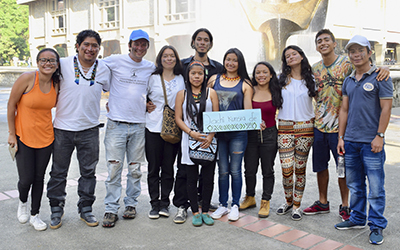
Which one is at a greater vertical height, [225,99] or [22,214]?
[225,99]

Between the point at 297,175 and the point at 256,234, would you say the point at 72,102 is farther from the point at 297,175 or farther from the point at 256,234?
the point at 297,175

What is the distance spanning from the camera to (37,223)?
3996 mm

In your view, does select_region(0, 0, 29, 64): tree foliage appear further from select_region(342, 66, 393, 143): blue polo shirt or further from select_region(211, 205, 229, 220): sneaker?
select_region(342, 66, 393, 143): blue polo shirt

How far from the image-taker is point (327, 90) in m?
4.23

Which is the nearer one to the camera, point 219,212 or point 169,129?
point 169,129

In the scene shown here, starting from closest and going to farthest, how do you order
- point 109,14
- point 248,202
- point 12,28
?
1. point 248,202
2. point 109,14
3. point 12,28

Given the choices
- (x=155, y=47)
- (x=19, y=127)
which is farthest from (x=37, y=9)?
(x=19, y=127)

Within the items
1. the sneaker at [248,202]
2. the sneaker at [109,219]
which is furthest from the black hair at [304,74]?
the sneaker at [109,219]

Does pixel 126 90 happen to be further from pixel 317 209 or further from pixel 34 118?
pixel 317 209

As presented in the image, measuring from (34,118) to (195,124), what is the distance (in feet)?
5.33

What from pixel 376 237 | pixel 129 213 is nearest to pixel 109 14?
pixel 129 213

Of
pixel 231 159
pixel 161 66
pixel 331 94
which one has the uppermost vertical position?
pixel 161 66

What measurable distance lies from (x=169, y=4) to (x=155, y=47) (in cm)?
432

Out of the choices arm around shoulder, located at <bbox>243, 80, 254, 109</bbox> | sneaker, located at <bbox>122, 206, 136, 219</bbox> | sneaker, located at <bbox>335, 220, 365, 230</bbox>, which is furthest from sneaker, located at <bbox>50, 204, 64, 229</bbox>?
sneaker, located at <bbox>335, 220, 365, 230</bbox>
